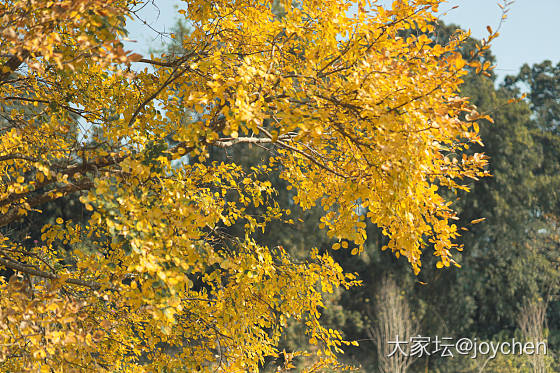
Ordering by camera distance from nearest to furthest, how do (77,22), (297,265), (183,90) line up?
(77,22) → (183,90) → (297,265)

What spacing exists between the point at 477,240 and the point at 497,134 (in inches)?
111

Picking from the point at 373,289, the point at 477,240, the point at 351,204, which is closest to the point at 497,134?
the point at 477,240

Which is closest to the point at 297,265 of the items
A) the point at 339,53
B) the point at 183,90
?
the point at 183,90

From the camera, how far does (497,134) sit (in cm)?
1330

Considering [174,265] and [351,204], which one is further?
[351,204]

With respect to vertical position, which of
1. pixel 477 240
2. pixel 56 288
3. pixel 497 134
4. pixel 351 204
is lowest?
pixel 56 288

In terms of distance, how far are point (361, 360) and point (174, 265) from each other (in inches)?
501

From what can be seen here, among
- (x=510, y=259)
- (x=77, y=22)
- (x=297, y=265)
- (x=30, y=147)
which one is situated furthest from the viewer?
(x=510, y=259)

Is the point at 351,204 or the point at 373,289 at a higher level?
the point at 373,289

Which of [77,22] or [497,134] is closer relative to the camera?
[77,22]

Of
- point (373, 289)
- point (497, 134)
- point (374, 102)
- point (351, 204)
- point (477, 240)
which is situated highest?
point (497, 134)

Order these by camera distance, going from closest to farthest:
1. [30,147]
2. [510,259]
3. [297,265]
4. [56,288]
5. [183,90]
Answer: [56,288], [183,90], [30,147], [297,265], [510,259]

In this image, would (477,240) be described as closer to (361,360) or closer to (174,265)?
(361,360)

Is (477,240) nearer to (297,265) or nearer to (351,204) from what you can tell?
(297,265)
